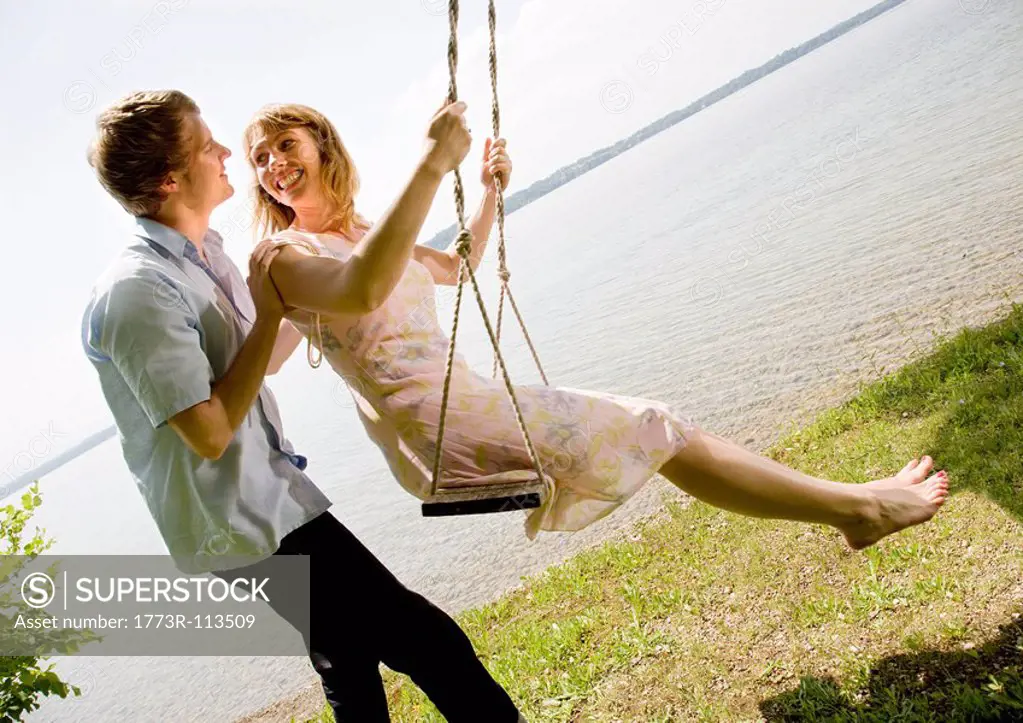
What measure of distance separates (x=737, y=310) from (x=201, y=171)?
7853 millimetres

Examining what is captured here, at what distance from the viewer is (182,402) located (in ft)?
5.98

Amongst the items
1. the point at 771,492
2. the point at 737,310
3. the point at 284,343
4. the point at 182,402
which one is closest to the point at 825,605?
the point at 771,492

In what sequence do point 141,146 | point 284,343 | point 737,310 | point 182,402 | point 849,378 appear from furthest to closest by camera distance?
point 737,310
point 849,378
point 284,343
point 141,146
point 182,402

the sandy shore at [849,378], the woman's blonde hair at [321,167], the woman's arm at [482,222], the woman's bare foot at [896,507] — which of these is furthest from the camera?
the sandy shore at [849,378]

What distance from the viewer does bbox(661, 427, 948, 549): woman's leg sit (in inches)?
85.5

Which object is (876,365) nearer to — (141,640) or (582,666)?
(582,666)

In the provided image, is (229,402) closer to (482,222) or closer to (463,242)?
(463,242)

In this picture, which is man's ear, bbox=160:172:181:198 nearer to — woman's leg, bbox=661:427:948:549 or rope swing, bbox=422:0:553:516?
rope swing, bbox=422:0:553:516

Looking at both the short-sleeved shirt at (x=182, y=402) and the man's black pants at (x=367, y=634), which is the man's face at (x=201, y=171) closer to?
the short-sleeved shirt at (x=182, y=402)

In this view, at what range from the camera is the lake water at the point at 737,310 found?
5980 mm

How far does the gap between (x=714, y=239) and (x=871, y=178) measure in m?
2.75

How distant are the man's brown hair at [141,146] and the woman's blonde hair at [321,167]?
24cm

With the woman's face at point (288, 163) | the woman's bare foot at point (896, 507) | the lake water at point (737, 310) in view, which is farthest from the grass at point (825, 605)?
the woman's face at point (288, 163)

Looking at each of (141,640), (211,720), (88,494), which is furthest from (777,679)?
(88,494)
